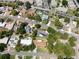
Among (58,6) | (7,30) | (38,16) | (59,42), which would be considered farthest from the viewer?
(58,6)

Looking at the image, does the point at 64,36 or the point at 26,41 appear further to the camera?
the point at 64,36

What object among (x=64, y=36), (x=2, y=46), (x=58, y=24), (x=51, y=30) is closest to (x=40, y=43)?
(x=51, y=30)

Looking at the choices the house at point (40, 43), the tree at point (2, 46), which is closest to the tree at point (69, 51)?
the house at point (40, 43)

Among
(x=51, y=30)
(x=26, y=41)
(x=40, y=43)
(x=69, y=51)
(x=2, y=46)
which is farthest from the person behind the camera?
(x=51, y=30)

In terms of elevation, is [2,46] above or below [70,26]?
above

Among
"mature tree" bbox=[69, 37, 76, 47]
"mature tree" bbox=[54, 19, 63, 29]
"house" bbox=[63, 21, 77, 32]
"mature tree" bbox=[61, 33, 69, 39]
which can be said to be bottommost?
"mature tree" bbox=[69, 37, 76, 47]

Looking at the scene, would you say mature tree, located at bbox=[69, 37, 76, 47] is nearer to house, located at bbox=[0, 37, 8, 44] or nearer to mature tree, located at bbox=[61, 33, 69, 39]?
mature tree, located at bbox=[61, 33, 69, 39]

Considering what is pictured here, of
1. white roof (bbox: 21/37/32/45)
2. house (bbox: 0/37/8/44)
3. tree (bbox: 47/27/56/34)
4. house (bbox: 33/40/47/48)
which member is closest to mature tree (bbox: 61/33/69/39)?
tree (bbox: 47/27/56/34)

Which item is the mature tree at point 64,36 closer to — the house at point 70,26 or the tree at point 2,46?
the house at point 70,26

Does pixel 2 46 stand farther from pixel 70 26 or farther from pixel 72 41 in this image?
pixel 70 26

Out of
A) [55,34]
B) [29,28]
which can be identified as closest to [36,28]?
[29,28]

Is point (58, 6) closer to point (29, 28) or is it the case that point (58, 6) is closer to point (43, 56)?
point (29, 28)
